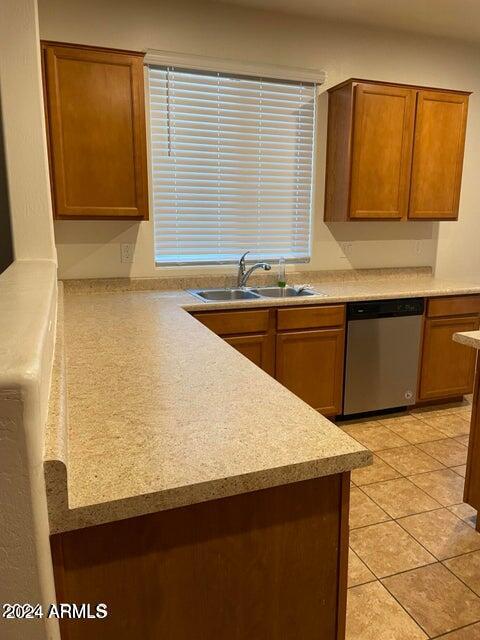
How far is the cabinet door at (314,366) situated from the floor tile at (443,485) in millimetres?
778

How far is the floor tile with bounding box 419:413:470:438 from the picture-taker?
10.8ft

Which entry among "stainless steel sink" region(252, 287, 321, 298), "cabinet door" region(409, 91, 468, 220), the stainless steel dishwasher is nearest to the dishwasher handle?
the stainless steel dishwasher

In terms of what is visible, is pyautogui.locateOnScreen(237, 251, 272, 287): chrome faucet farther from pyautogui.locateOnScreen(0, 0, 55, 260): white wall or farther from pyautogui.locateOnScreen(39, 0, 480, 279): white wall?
pyautogui.locateOnScreen(0, 0, 55, 260): white wall

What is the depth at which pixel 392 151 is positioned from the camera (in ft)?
11.2

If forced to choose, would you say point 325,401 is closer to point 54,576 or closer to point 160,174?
point 160,174

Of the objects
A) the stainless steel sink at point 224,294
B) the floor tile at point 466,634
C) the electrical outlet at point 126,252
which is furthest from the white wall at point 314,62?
the floor tile at point 466,634

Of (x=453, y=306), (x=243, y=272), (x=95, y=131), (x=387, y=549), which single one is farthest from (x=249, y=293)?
(x=387, y=549)

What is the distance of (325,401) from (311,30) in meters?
2.59

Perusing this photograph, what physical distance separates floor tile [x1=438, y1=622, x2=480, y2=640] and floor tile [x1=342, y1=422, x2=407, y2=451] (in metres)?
1.33

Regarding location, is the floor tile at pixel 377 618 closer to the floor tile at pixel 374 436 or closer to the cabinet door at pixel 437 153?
the floor tile at pixel 374 436

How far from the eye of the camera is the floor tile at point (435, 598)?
171cm

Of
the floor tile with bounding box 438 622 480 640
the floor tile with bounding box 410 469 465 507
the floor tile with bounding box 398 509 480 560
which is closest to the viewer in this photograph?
the floor tile with bounding box 438 622 480 640

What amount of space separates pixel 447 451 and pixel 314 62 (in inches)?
110

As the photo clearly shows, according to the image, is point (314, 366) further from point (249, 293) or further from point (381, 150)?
point (381, 150)
